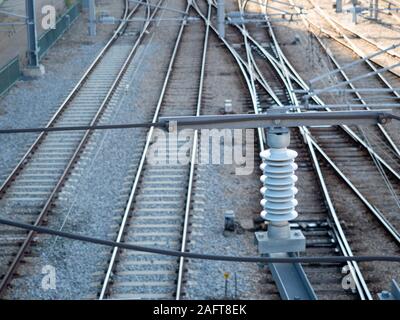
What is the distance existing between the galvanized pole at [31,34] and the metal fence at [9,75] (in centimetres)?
39

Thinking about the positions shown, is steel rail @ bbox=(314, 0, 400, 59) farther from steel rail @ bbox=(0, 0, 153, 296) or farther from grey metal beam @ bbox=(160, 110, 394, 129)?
grey metal beam @ bbox=(160, 110, 394, 129)

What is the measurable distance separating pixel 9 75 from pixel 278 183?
16888 millimetres

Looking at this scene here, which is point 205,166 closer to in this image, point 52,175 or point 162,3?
point 52,175

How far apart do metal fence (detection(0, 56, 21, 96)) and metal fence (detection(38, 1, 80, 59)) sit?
2.72m

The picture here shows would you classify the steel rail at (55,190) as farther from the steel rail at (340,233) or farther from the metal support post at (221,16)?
the steel rail at (340,233)

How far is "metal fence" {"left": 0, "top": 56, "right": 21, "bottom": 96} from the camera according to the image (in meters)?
19.9

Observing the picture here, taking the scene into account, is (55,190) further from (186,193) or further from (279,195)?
(279,195)

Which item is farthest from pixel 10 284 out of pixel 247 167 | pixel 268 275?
pixel 247 167

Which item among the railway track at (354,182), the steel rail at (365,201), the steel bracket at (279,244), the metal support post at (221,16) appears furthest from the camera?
the metal support post at (221,16)

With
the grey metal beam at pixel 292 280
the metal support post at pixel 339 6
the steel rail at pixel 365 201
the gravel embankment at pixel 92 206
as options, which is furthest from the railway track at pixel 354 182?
the metal support post at pixel 339 6

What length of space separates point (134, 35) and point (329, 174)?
48.4ft

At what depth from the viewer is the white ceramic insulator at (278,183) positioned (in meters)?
4.43

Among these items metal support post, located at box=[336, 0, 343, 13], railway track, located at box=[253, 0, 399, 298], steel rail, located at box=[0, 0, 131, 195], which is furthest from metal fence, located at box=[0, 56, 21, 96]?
metal support post, located at box=[336, 0, 343, 13]

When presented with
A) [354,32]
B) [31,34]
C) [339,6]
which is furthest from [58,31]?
[339,6]
